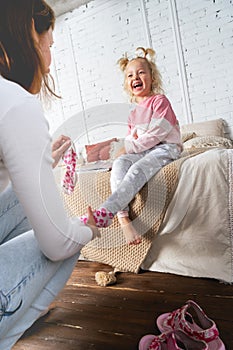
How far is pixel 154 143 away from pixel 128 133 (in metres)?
0.13

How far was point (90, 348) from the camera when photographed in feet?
2.98

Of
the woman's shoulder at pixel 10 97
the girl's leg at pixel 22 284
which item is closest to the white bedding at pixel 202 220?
the girl's leg at pixel 22 284

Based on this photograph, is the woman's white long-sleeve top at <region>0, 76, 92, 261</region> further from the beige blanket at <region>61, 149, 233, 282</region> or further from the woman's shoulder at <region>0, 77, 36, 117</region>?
the beige blanket at <region>61, 149, 233, 282</region>

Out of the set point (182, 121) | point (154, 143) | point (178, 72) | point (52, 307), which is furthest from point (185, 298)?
point (178, 72)

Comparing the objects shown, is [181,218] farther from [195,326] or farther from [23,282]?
[23,282]

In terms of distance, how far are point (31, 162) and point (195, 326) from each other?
2.03 ft

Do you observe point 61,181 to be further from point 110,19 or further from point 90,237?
point 110,19

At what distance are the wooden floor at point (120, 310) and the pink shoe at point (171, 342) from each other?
0.13 feet

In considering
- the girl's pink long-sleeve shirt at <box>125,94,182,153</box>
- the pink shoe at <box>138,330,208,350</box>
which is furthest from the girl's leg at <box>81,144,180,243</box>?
the pink shoe at <box>138,330,208,350</box>

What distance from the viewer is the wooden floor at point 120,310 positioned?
94cm

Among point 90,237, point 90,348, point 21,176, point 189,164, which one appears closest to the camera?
point 21,176

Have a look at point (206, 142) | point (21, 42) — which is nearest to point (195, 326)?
point (21, 42)

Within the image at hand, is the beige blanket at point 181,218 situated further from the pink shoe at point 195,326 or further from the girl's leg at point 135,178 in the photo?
the pink shoe at point 195,326

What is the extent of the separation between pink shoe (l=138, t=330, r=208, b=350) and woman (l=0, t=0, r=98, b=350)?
0.92ft
